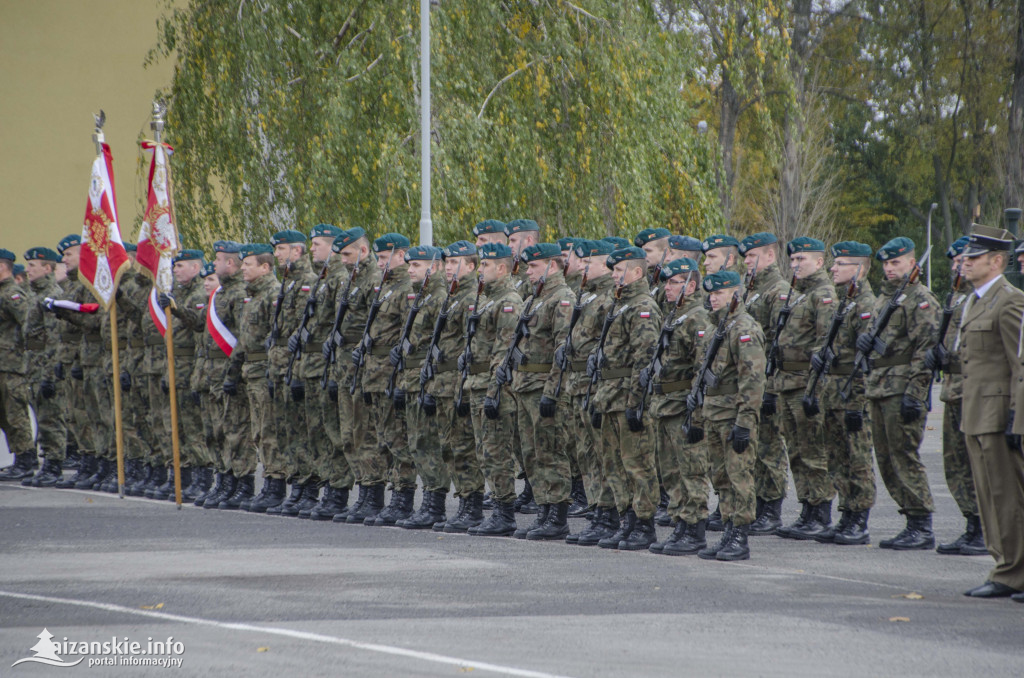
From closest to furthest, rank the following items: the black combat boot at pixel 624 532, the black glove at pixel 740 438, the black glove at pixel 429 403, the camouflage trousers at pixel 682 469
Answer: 1. the black glove at pixel 740 438
2. the camouflage trousers at pixel 682 469
3. the black combat boot at pixel 624 532
4. the black glove at pixel 429 403

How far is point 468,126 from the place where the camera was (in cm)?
1817

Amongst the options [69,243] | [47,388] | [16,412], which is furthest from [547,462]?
[16,412]

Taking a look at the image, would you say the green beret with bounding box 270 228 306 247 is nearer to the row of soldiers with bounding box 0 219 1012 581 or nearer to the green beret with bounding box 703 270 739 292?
the row of soldiers with bounding box 0 219 1012 581

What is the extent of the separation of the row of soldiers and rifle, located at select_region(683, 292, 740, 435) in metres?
0.02

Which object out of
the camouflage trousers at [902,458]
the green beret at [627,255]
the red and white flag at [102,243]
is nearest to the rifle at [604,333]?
the green beret at [627,255]

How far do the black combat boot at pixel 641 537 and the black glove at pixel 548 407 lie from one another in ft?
3.38

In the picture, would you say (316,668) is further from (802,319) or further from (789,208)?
(789,208)

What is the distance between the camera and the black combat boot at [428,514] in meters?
10.8

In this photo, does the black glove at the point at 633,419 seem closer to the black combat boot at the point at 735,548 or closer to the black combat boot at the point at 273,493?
the black combat boot at the point at 735,548

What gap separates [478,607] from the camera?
7441mm

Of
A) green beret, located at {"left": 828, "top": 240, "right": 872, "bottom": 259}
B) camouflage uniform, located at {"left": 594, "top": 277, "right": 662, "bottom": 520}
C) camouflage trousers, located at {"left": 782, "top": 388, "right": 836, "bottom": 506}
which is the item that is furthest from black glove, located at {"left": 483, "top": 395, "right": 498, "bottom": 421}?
green beret, located at {"left": 828, "top": 240, "right": 872, "bottom": 259}

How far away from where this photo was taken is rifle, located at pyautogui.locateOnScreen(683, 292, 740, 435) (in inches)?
360

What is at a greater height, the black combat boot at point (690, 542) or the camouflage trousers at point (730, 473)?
the camouflage trousers at point (730, 473)

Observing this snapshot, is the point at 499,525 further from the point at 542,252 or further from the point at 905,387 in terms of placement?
the point at 905,387
